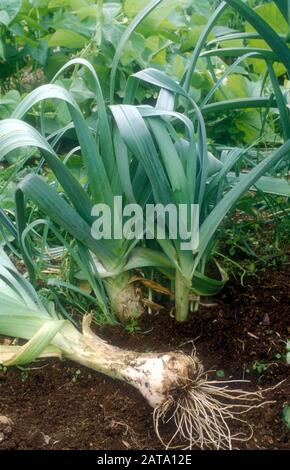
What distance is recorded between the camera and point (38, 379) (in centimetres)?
160

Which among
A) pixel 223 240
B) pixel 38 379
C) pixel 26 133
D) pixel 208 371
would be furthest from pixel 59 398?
pixel 223 240

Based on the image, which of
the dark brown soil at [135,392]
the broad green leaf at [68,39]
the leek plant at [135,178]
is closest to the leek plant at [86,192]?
the leek plant at [135,178]

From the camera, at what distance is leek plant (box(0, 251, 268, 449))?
1442 millimetres

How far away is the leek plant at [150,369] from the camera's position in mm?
1442

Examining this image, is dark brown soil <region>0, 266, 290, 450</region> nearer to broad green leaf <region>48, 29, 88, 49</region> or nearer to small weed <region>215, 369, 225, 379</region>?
small weed <region>215, 369, 225, 379</region>

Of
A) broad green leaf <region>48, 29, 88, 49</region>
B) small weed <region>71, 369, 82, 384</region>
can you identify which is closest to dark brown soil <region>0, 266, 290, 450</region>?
small weed <region>71, 369, 82, 384</region>

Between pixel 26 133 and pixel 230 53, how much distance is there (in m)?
0.59

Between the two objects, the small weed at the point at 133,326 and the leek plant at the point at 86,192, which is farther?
the small weed at the point at 133,326

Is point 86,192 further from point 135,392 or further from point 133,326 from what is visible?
point 135,392

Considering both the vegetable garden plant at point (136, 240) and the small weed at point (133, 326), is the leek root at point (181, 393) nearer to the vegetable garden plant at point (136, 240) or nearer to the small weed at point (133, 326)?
the vegetable garden plant at point (136, 240)

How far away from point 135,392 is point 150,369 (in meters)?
0.08

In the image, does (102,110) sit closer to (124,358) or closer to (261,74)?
(124,358)

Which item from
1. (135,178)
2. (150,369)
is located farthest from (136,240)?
(150,369)

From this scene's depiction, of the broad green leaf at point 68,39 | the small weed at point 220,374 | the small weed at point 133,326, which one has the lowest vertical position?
the small weed at point 220,374
